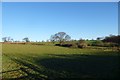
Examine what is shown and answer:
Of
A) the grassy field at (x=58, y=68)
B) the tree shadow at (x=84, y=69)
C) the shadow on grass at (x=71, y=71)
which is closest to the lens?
the shadow on grass at (x=71, y=71)

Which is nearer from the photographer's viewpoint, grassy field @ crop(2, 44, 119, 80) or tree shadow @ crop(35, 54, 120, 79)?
grassy field @ crop(2, 44, 119, 80)

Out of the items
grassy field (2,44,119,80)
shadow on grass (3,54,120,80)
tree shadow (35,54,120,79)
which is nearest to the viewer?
shadow on grass (3,54,120,80)

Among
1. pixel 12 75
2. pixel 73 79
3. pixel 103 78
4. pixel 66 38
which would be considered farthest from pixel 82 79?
pixel 66 38

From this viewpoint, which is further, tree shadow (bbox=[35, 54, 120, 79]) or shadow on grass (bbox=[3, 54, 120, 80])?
tree shadow (bbox=[35, 54, 120, 79])

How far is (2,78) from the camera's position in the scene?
13312 mm

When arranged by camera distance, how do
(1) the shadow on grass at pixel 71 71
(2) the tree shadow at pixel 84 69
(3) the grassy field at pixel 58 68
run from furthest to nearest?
1. (2) the tree shadow at pixel 84 69
2. (3) the grassy field at pixel 58 68
3. (1) the shadow on grass at pixel 71 71

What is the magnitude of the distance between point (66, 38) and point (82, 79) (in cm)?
10270

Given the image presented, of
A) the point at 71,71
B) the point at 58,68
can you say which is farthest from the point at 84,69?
the point at 58,68

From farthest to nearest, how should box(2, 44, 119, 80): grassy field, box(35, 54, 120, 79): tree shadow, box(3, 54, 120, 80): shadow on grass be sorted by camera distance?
box(35, 54, 120, 79): tree shadow, box(2, 44, 119, 80): grassy field, box(3, 54, 120, 80): shadow on grass

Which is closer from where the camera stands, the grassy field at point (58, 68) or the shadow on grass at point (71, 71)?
the shadow on grass at point (71, 71)

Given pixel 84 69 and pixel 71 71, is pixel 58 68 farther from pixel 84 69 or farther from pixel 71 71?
pixel 84 69

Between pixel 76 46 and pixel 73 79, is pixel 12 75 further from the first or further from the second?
pixel 76 46

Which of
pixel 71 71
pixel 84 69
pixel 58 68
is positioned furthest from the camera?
pixel 58 68

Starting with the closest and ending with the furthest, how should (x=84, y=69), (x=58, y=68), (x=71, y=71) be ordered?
(x=71, y=71) < (x=84, y=69) < (x=58, y=68)
